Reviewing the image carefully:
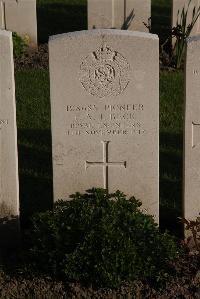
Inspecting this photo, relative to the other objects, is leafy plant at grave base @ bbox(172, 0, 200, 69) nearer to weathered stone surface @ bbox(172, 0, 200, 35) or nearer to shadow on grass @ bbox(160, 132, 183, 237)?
weathered stone surface @ bbox(172, 0, 200, 35)

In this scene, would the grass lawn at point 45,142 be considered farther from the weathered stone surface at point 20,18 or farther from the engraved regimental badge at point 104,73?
the engraved regimental badge at point 104,73

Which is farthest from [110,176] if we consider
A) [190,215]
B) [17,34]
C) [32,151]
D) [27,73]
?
[17,34]

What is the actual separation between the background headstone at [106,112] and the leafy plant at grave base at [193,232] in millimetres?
336

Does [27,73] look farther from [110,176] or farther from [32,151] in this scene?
[110,176]

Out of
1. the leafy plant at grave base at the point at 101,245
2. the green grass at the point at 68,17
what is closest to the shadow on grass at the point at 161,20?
the green grass at the point at 68,17

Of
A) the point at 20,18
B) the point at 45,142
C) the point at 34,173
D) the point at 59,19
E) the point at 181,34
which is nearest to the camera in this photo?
the point at 34,173

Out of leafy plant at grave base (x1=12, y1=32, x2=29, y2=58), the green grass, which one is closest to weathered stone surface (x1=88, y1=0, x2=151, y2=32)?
the green grass

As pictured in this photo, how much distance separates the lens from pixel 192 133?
6.04 m

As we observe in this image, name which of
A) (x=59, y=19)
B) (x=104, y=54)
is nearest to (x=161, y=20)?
(x=59, y=19)

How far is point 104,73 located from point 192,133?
0.84 metres

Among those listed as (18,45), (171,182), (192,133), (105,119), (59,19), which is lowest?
(171,182)

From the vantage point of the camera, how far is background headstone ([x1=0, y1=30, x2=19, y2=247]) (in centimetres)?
586

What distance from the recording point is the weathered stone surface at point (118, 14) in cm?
1202

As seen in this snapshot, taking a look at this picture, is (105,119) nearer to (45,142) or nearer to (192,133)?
(192,133)
